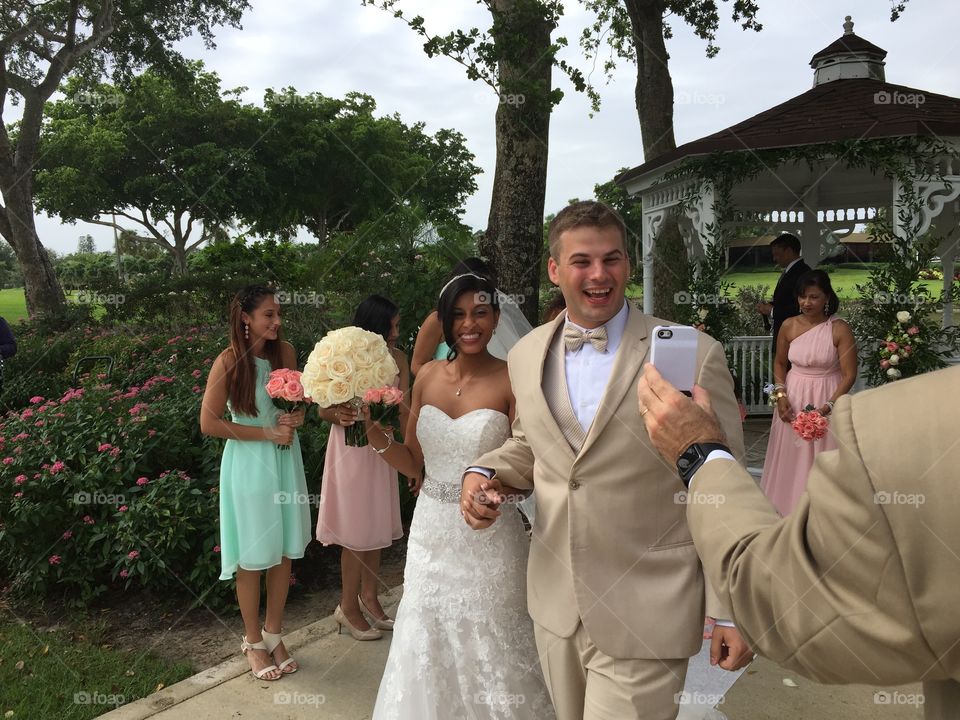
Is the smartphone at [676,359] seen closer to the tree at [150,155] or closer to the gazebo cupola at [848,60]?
the gazebo cupola at [848,60]

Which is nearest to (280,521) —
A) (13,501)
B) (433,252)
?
(13,501)

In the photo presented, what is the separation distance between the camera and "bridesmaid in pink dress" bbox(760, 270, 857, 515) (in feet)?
21.6

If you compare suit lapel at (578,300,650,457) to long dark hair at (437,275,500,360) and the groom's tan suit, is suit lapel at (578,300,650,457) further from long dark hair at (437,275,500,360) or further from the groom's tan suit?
long dark hair at (437,275,500,360)

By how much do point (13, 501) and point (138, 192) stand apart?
30259 mm

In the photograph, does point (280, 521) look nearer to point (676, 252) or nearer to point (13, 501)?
point (13, 501)

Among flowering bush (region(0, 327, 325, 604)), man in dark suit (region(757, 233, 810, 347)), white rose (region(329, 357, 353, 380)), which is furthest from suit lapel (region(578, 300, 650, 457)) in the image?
man in dark suit (region(757, 233, 810, 347))

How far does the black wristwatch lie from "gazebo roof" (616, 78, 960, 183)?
7.47 metres

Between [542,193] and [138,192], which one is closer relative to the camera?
[542,193]

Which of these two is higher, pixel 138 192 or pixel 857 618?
pixel 138 192

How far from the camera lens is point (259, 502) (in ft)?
15.0

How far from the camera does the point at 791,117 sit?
900cm

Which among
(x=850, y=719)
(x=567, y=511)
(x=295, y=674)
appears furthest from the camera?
(x=295, y=674)

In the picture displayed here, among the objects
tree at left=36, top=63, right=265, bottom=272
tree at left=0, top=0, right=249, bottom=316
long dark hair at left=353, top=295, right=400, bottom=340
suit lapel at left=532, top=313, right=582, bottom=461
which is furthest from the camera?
tree at left=36, top=63, right=265, bottom=272

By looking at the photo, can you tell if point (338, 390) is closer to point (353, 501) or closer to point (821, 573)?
point (353, 501)
